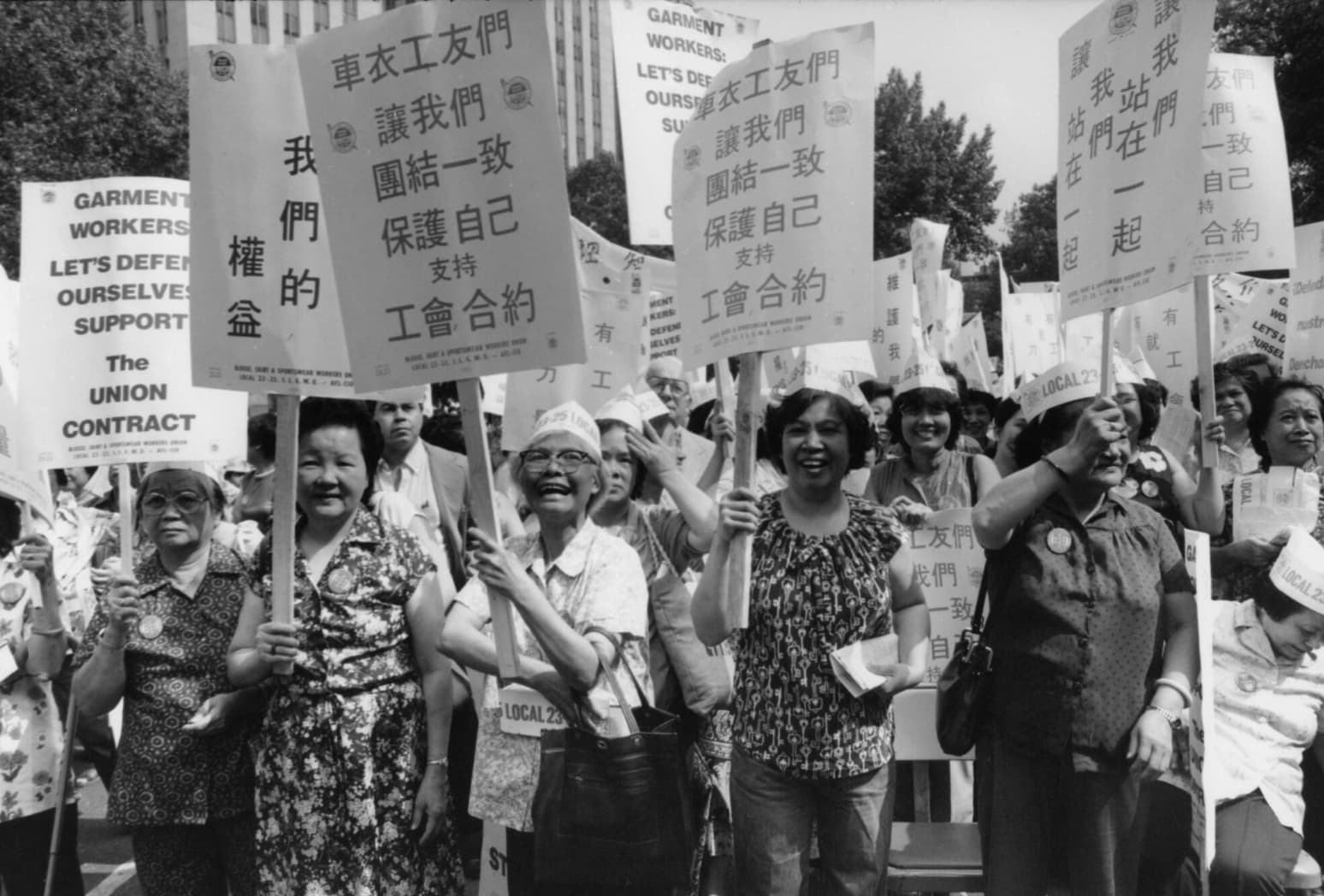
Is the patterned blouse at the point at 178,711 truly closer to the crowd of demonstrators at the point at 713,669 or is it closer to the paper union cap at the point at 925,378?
the crowd of demonstrators at the point at 713,669

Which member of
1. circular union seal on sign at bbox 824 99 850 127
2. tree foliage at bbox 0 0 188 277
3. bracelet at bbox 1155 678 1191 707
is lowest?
bracelet at bbox 1155 678 1191 707

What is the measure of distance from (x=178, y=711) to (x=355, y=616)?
693 mm

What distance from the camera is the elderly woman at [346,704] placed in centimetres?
335

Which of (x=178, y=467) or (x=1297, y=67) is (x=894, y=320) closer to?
(x=178, y=467)

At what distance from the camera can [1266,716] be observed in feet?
12.4

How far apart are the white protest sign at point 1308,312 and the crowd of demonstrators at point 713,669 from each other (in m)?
1.40

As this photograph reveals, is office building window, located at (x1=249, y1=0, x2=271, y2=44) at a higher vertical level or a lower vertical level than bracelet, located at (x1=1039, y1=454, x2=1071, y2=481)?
higher

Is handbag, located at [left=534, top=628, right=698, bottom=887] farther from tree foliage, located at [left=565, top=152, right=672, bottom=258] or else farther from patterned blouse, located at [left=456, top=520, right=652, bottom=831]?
tree foliage, located at [left=565, top=152, right=672, bottom=258]

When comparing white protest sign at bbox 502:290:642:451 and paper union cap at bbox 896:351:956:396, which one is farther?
white protest sign at bbox 502:290:642:451

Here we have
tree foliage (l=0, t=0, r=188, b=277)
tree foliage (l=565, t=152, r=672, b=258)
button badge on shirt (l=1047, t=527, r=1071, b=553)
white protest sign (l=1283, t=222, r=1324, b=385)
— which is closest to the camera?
button badge on shirt (l=1047, t=527, r=1071, b=553)

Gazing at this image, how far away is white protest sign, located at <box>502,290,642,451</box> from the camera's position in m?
5.54

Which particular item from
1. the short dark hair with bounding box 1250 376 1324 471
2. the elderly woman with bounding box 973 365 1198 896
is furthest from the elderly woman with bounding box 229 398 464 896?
the short dark hair with bounding box 1250 376 1324 471

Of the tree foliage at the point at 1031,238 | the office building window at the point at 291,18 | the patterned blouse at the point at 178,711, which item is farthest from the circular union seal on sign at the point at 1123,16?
the office building window at the point at 291,18

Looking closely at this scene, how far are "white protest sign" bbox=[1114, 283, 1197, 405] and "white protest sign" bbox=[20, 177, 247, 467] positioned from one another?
17.9 feet
